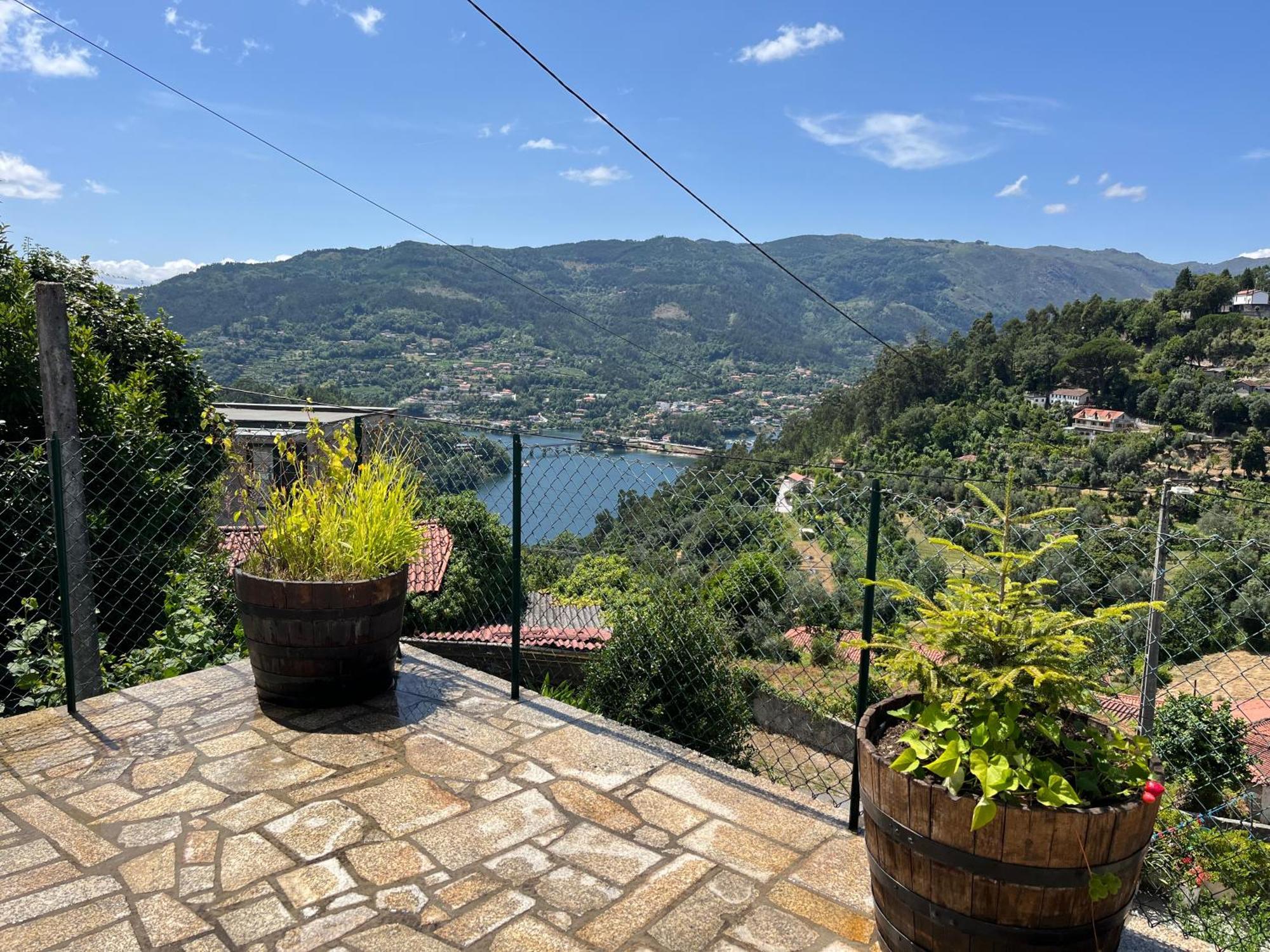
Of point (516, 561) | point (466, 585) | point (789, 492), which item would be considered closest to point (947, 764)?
point (789, 492)

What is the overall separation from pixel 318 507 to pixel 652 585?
9.76ft

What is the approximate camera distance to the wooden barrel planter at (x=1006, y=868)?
1.53 metres

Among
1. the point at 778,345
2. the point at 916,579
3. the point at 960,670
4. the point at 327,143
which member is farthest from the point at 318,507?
the point at 778,345

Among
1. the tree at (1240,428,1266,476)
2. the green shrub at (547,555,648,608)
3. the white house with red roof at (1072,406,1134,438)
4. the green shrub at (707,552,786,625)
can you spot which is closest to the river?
the green shrub at (707,552,786,625)

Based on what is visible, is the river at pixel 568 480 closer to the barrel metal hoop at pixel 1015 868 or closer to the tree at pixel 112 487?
the barrel metal hoop at pixel 1015 868

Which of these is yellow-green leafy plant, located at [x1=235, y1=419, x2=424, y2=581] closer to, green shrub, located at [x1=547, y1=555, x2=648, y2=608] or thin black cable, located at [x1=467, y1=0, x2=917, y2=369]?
thin black cable, located at [x1=467, y1=0, x2=917, y2=369]

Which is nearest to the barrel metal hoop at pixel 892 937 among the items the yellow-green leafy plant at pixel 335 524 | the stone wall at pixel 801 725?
the yellow-green leafy plant at pixel 335 524

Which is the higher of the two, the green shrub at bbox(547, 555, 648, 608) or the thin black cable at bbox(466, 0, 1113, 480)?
the thin black cable at bbox(466, 0, 1113, 480)

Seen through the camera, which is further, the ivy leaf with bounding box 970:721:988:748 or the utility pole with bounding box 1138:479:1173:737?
the utility pole with bounding box 1138:479:1173:737

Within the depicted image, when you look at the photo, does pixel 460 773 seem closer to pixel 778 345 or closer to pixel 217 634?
pixel 217 634

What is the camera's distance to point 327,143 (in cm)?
1278

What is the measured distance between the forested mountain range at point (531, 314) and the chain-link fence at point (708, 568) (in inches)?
951

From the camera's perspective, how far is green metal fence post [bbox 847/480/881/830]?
8.12 feet

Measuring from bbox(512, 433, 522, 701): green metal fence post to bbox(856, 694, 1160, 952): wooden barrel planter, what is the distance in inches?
83.1
